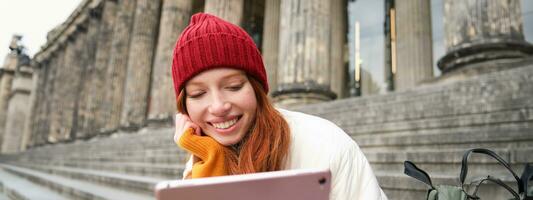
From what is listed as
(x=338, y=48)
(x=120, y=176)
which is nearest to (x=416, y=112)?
(x=120, y=176)

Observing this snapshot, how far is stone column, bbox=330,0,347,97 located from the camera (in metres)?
12.2

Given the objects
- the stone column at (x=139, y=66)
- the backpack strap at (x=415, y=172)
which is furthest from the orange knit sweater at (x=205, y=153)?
the stone column at (x=139, y=66)

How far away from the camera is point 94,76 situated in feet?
65.7

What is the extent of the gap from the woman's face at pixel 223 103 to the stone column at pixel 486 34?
4.88 meters

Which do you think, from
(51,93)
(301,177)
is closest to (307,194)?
(301,177)

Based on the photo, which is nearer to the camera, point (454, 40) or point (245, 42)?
Result: point (245, 42)

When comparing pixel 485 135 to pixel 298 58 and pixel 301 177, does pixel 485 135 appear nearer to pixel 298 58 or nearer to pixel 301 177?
pixel 301 177

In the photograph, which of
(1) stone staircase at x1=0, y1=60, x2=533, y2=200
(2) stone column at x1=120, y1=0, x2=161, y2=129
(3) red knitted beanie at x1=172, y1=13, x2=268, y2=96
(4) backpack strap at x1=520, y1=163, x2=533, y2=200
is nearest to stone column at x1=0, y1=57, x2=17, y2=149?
(2) stone column at x1=120, y1=0, x2=161, y2=129

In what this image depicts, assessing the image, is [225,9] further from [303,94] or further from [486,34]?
[486,34]

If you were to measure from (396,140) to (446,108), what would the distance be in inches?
30.9

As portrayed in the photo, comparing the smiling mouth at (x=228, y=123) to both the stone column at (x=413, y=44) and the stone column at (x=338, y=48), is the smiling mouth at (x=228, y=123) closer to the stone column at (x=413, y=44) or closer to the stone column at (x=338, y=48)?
the stone column at (x=413, y=44)

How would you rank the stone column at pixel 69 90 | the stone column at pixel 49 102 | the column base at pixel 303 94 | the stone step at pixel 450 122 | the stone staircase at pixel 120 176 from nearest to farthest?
the stone step at pixel 450 122 → the stone staircase at pixel 120 176 → the column base at pixel 303 94 → the stone column at pixel 69 90 → the stone column at pixel 49 102

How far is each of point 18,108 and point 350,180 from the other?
4393 centimetres

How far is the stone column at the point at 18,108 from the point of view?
36.9 meters
